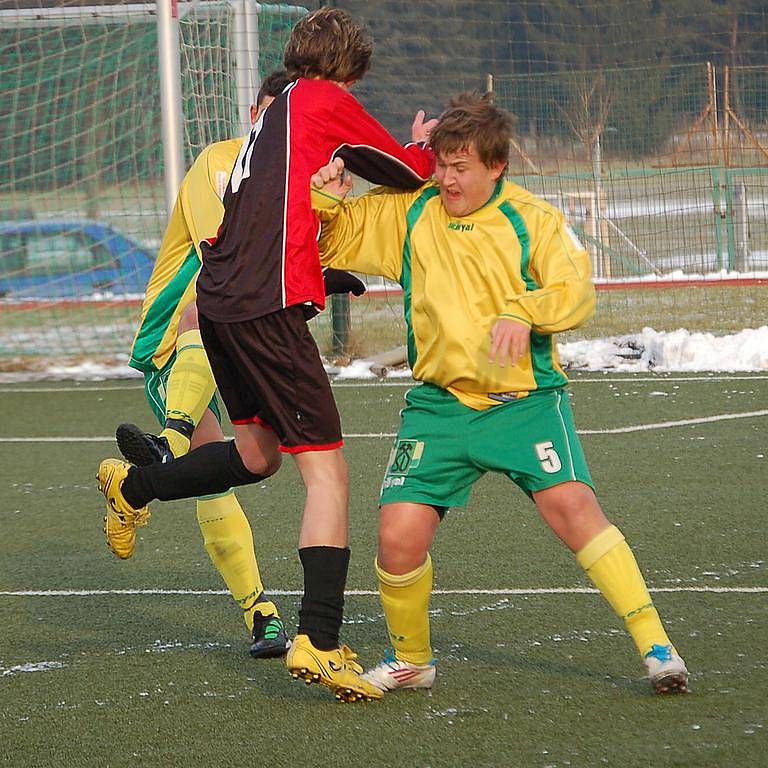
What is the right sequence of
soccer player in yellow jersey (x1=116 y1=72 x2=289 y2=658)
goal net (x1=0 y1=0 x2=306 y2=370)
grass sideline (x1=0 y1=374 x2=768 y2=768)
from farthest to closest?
goal net (x1=0 y1=0 x2=306 y2=370) < soccer player in yellow jersey (x1=116 y1=72 x2=289 y2=658) < grass sideline (x1=0 y1=374 x2=768 y2=768)

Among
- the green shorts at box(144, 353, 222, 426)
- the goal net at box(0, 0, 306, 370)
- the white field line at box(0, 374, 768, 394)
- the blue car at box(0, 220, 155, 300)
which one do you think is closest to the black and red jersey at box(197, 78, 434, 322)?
the green shorts at box(144, 353, 222, 426)

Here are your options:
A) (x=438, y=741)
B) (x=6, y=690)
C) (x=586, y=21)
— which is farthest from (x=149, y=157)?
(x=438, y=741)

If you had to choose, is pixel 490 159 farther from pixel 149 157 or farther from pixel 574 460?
pixel 149 157

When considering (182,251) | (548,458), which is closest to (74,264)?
(182,251)

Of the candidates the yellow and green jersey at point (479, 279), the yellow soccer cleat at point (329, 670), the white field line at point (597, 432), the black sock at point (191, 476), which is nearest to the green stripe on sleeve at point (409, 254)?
the yellow and green jersey at point (479, 279)

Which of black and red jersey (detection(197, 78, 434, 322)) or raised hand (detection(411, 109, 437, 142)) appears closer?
black and red jersey (detection(197, 78, 434, 322))

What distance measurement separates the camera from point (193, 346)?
14.8 feet

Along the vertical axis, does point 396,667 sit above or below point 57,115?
below

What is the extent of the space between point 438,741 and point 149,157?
9.34 meters

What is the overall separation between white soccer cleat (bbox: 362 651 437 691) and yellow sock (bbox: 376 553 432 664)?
0.7 inches

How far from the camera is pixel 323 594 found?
3.56 metres

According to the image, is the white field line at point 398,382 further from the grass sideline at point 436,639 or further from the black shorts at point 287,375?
the black shorts at point 287,375

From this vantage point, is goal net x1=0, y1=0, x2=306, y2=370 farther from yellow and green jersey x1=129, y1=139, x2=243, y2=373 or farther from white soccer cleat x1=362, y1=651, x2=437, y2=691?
white soccer cleat x1=362, y1=651, x2=437, y2=691

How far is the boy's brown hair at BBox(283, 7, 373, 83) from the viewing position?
144 inches
